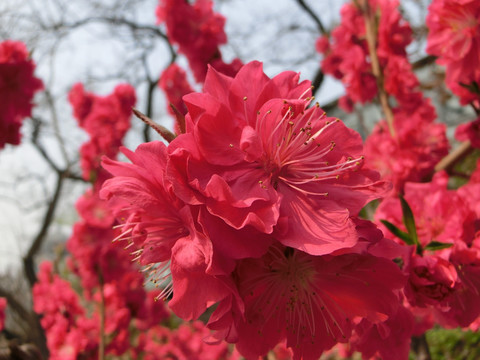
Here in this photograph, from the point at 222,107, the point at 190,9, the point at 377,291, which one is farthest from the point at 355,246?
the point at 190,9

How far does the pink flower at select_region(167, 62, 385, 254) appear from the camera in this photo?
54 centimetres

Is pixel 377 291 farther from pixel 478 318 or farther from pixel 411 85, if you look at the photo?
pixel 411 85

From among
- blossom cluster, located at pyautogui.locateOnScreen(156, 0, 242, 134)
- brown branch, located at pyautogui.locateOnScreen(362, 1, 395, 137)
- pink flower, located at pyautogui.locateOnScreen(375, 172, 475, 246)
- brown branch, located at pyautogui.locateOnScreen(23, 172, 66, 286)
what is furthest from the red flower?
brown branch, located at pyautogui.locateOnScreen(23, 172, 66, 286)

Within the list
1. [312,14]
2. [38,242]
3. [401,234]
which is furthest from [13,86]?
[312,14]

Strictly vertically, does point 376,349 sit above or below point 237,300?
below

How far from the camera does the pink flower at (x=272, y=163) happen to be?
538 mm

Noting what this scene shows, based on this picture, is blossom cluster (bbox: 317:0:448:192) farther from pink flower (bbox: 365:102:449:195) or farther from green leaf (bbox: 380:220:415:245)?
green leaf (bbox: 380:220:415:245)

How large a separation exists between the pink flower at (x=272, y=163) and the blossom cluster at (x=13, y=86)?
175 centimetres

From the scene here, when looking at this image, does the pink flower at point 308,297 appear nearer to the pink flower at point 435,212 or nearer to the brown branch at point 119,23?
the pink flower at point 435,212

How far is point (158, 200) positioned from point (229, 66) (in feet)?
3.62

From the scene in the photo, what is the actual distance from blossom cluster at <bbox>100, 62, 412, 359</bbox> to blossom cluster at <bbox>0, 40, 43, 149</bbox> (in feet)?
5.45

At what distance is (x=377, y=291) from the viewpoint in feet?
2.08

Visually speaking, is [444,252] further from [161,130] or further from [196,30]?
[196,30]

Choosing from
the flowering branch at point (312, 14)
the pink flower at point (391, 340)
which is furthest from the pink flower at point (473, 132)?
the flowering branch at point (312, 14)
